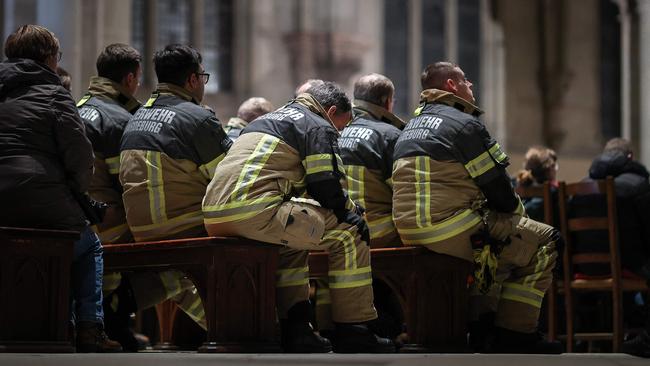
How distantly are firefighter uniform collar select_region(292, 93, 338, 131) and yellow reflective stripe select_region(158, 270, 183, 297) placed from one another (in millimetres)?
1399

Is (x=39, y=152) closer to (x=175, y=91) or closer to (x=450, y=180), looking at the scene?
(x=175, y=91)

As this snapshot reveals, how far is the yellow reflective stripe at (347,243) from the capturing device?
741cm

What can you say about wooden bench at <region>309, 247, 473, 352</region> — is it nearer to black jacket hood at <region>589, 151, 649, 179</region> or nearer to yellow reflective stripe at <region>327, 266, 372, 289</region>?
yellow reflective stripe at <region>327, 266, 372, 289</region>

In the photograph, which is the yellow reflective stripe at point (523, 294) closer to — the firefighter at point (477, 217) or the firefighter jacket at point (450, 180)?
the firefighter at point (477, 217)

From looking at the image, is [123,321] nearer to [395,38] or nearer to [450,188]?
[450,188]

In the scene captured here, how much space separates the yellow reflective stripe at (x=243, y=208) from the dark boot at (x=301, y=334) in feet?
2.16

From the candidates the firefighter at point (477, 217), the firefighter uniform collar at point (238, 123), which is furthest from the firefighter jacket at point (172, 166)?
the firefighter uniform collar at point (238, 123)

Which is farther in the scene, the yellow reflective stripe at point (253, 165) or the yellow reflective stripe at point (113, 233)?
the yellow reflective stripe at point (113, 233)

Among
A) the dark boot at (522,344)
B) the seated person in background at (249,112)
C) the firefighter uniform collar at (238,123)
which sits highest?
the seated person in background at (249,112)

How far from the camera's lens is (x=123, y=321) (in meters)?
8.41

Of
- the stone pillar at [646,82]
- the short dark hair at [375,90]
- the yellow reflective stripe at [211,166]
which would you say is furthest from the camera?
the stone pillar at [646,82]

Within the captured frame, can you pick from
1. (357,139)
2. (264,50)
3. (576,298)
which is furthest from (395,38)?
(357,139)

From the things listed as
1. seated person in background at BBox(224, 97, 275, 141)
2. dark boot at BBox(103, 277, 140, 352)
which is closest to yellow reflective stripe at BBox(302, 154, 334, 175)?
dark boot at BBox(103, 277, 140, 352)

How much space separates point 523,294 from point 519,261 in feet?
0.71
